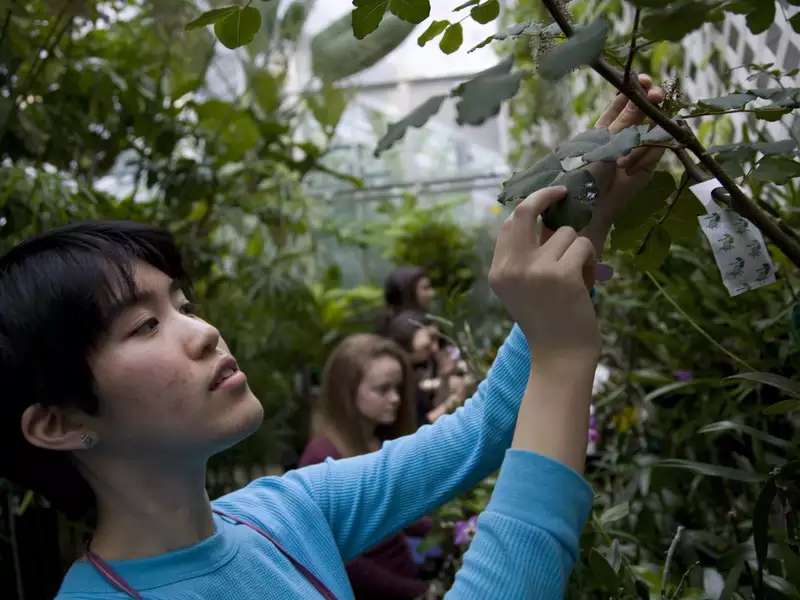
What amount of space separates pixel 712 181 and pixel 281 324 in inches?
108

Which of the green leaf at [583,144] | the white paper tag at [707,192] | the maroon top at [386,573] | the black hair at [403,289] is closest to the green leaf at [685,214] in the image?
the white paper tag at [707,192]

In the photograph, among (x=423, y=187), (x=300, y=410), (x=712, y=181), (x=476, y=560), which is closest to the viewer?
(x=476, y=560)

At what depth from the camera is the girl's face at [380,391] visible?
2.48 meters

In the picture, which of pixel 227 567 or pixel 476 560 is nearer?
pixel 476 560

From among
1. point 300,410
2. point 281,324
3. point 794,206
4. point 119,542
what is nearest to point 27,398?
point 119,542

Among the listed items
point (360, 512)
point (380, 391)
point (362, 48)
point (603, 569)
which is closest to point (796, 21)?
point (603, 569)

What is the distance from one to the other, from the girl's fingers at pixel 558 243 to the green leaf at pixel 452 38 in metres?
0.25

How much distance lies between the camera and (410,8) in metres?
0.67

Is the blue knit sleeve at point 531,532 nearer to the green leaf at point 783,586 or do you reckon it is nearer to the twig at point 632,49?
the twig at point 632,49

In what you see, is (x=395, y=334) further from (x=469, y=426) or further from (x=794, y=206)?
(x=469, y=426)

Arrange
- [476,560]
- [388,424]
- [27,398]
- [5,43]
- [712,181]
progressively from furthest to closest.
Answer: [388,424] → [5,43] → [27,398] → [712,181] → [476,560]

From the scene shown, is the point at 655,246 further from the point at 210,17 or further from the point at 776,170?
the point at 210,17

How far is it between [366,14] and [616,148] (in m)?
0.21

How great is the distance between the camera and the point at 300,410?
4.38 m
